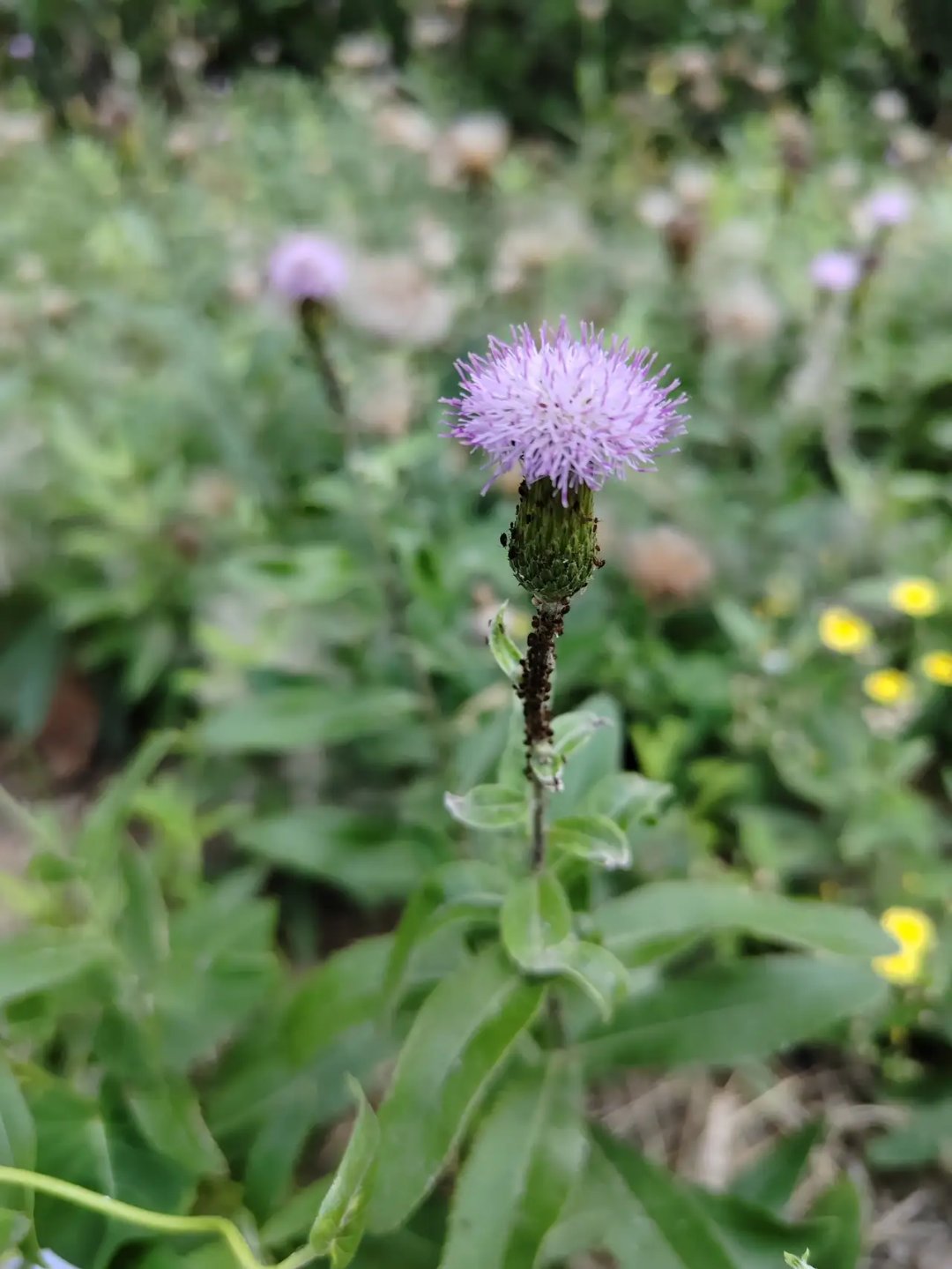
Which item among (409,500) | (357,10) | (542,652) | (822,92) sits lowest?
(409,500)

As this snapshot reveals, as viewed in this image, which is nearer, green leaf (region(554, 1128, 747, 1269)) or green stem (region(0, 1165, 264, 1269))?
green stem (region(0, 1165, 264, 1269))

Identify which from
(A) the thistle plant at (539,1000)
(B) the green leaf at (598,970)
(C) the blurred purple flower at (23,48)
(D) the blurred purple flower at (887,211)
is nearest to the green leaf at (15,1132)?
(A) the thistle plant at (539,1000)

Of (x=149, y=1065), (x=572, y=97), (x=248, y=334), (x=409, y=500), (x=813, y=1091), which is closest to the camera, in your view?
(x=149, y=1065)

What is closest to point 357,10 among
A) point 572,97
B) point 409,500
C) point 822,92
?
point 572,97

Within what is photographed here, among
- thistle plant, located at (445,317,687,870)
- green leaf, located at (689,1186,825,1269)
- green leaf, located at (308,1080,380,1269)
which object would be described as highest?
thistle plant, located at (445,317,687,870)

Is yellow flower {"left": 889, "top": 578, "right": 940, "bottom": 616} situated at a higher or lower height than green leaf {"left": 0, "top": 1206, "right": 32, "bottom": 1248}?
higher

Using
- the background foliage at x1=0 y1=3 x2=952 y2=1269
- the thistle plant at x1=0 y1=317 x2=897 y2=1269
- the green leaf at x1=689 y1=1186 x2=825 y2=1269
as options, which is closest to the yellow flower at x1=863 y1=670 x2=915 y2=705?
the background foliage at x1=0 y1=3 x2=952 y2=1269

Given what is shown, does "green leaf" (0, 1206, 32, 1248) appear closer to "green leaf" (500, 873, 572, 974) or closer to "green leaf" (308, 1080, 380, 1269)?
"green leaf" (308, 1080, 380, 1269)

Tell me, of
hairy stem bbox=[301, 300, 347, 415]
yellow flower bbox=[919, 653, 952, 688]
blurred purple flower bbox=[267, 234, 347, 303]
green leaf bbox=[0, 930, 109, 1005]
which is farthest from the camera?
yellow flower bbox=[919, 653, 952, 688]

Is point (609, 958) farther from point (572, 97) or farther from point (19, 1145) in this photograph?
point (572, 97)
